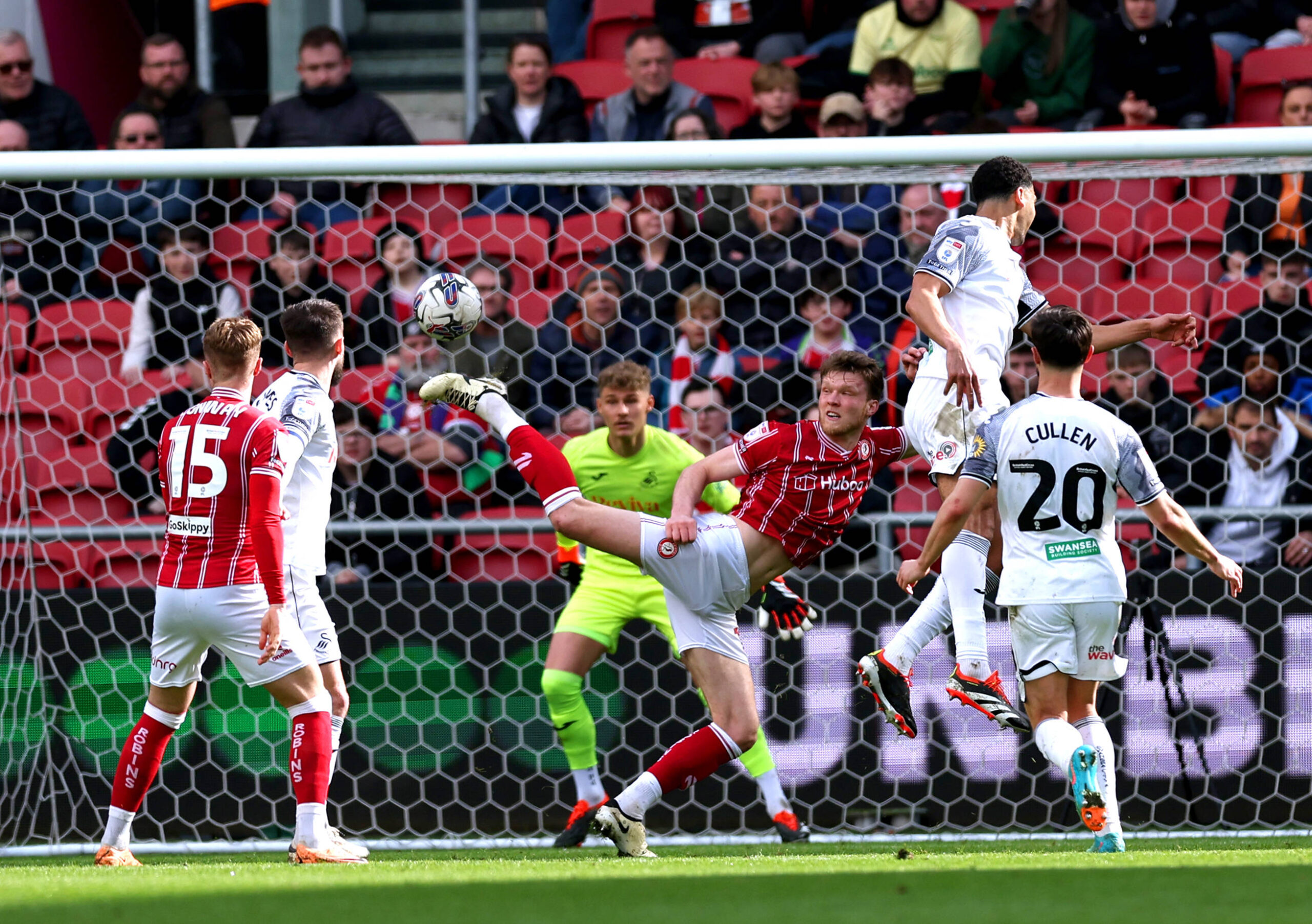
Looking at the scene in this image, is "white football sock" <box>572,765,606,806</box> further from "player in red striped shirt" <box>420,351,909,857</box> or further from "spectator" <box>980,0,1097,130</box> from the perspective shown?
"spectator" <box>980,0,1097,130</box>

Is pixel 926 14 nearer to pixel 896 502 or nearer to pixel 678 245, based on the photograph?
pixel 678 245

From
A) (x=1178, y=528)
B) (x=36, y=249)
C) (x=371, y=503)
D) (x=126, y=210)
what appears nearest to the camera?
(x=1178, y=528)

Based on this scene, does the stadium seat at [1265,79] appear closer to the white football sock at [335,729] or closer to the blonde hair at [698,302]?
the blonde hair at [698,302]

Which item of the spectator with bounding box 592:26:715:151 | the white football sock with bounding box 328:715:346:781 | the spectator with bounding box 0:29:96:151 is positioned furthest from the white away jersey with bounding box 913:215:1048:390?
the spectator with bounding box 0:29:96:151

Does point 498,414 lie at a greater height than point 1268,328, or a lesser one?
lesser

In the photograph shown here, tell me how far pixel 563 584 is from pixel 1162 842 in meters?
2.63

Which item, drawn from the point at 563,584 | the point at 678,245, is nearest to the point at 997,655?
the point at 563,584

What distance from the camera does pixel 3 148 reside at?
30.0ft

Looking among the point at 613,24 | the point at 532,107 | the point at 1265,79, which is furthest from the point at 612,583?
the point at 1265,79

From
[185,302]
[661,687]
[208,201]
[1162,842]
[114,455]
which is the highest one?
[208,201]

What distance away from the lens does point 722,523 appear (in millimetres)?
5434

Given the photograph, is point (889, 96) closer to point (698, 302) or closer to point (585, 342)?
point (698, 302)

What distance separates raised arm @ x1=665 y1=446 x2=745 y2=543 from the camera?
5.30 m

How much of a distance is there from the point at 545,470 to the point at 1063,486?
5.53 feet
